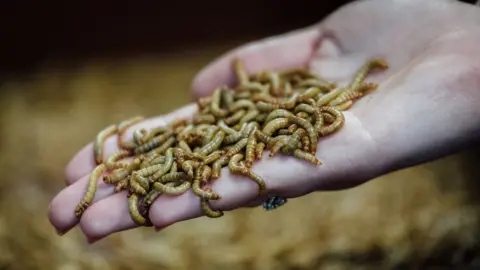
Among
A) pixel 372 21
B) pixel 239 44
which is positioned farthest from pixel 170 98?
pixel 372 21

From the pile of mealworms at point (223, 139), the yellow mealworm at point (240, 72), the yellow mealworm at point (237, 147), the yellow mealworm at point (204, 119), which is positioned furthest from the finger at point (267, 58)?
the yellow mealworm at point (237, 147)

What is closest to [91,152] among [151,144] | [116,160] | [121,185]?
[116,160]

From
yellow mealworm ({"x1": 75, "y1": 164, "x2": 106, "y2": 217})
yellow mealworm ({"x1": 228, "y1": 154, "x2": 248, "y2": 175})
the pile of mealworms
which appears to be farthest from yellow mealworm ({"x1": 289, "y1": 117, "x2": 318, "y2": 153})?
yellow mealworm ({"x1": 75, "y1": 164, "x2": 106, "y2": 217})

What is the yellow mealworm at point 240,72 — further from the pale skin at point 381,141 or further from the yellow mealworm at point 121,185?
the yellow mealworm at point 121,185

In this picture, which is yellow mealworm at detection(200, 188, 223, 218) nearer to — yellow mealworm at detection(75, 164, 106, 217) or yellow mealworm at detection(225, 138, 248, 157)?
yellow mealworm at detection(225, 138, 248, 157)

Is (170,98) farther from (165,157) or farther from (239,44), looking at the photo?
(165,157)
